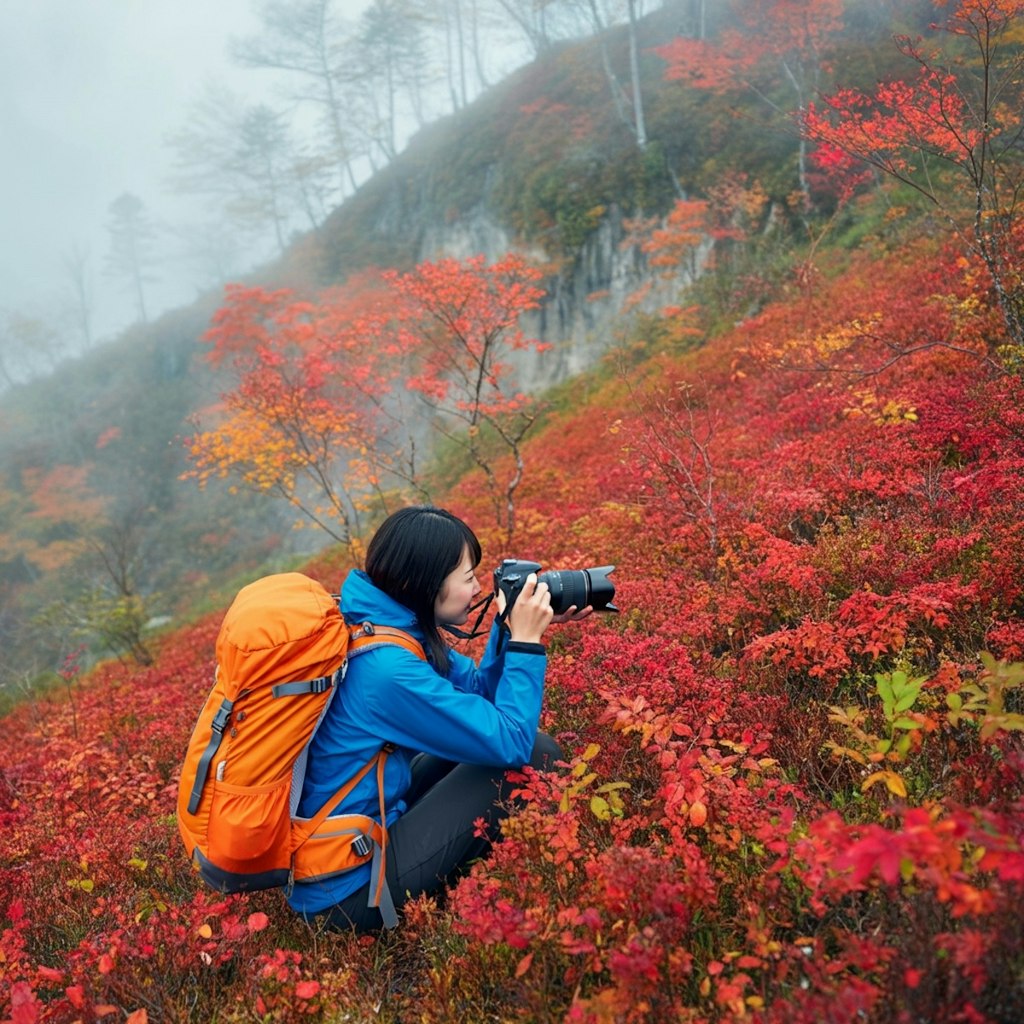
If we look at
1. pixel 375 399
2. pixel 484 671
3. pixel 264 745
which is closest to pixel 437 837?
pixel 484 671

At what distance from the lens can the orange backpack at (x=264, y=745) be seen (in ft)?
6.50

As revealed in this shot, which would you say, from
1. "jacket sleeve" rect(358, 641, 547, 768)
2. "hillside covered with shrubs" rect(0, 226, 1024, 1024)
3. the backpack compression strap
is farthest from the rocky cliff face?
the backpack compression strap

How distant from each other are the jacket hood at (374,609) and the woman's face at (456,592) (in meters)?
0.12

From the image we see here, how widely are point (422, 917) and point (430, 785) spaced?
0.54 meters

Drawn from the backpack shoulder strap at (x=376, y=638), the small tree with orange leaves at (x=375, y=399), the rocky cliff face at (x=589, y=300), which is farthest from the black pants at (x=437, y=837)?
the rocky cliff face at (x=589, y=300)

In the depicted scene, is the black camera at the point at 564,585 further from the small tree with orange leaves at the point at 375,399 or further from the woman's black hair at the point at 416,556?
the small tree with orange leaves at the point at 375,399

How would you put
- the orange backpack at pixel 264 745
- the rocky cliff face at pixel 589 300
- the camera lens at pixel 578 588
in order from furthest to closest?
1. the rocky cliff face at pixel 589 300
2. the camera lens at pixel 578 588
3. the orange backpack at pixel 264 745

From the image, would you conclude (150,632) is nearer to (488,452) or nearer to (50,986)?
(488,452)

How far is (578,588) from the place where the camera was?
8.21 ft

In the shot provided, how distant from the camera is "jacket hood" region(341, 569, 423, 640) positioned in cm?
229

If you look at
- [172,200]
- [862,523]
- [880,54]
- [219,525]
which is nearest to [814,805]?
[862,523]

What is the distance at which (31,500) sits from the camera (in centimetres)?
2934

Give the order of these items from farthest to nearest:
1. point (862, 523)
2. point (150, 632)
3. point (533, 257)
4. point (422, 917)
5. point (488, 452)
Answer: point (533, 257) < point (488, 452) < point (150, 632) < point (862, 523) < point (422, 917)

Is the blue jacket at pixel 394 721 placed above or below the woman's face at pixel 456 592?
below
